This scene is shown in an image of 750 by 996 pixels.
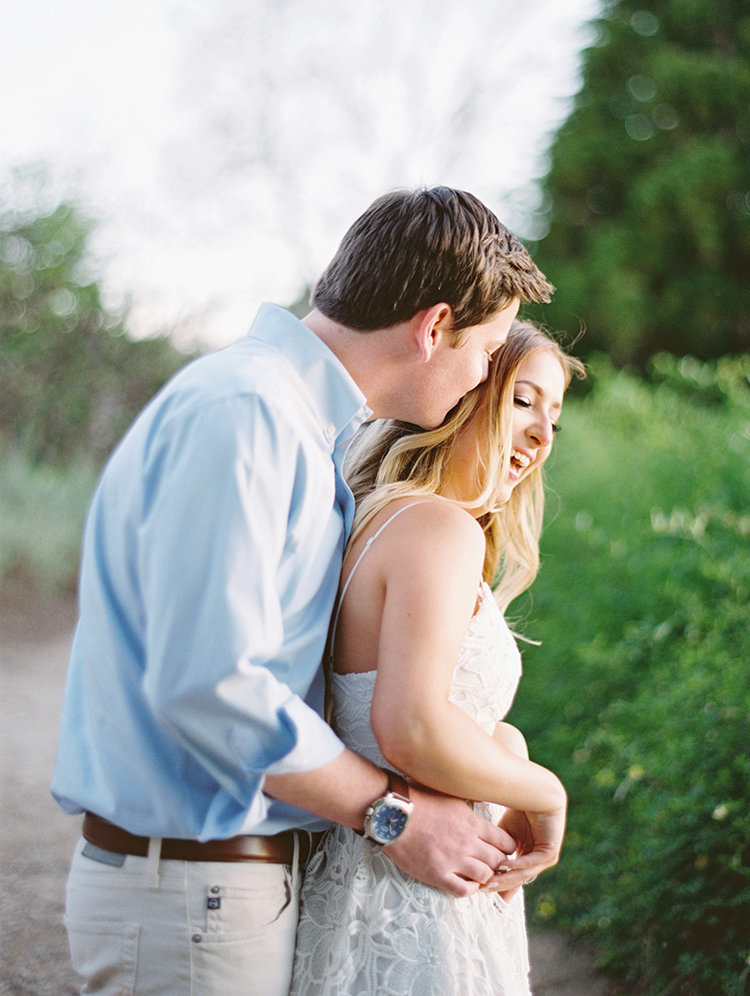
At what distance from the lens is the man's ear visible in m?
1.64

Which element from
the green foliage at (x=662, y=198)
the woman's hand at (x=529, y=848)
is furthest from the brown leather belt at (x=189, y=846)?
the green foliage at (x=662, y=198)

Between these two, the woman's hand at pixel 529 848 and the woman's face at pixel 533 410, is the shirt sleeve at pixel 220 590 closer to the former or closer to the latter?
the woman's hand at pixel 529 848

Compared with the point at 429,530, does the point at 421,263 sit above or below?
above

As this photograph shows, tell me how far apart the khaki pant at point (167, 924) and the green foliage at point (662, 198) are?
42.3 feet

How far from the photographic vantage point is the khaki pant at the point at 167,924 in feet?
4.73

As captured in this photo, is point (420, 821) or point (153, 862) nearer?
point (153, 862)

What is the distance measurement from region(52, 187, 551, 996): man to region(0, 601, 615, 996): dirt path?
1855 millimetres

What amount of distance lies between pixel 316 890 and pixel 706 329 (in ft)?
46.2

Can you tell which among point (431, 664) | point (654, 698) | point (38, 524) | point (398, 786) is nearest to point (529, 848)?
point (398, 786)

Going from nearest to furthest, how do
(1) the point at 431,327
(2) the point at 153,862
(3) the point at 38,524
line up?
(2) the point at 153,862 → (1) the point at 431,327 → (3) the point at 38,524

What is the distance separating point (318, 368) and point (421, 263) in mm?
258

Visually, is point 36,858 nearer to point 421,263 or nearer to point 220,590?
point 220,590

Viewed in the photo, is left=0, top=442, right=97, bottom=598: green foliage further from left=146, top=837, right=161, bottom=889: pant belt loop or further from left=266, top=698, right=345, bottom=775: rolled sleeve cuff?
left=266, top=698, right=345, bottom=775: rolled sleeve cuff

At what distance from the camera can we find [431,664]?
58.3 inches
